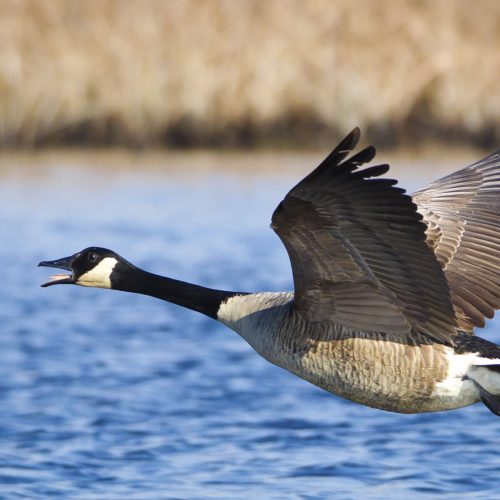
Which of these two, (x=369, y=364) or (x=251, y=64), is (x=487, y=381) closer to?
(x=369, y=364)

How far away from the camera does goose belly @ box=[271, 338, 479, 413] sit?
6047mm

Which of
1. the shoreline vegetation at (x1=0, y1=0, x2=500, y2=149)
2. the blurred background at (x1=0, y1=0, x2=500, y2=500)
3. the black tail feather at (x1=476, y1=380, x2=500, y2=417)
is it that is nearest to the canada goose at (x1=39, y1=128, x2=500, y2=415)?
the black tail feather at (x1=476, y1=380, x2=500, y2=417)

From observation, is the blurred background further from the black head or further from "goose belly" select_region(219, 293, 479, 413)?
the black head

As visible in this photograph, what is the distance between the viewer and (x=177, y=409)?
9297 millimetres

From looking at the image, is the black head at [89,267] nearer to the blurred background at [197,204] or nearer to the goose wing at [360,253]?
the blurred background at [197,204]

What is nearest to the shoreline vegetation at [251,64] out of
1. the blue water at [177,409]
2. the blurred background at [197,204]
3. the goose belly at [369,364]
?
the blurred background at [197,204]

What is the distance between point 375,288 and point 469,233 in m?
1.26

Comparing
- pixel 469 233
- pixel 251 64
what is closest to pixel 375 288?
pixel 469 233

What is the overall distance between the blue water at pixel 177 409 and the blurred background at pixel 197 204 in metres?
0.03

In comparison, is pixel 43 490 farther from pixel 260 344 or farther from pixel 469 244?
pixel 469 244

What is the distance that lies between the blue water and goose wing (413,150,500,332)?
4.16 ft

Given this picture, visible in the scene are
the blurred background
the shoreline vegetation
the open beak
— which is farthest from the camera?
the shoreline vegetation

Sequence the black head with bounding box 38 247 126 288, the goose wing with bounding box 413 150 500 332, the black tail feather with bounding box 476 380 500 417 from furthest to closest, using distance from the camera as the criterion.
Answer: the black head with bounding box 38 247 126 288, the goose wing with bounding box 413 150 500 332, the black tail feather with bounding box 476 380 500 417

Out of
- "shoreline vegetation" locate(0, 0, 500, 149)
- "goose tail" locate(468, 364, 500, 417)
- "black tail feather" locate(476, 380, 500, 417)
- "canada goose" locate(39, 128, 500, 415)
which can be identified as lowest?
"black tail feather" locate(476, 380, 500, 417)
